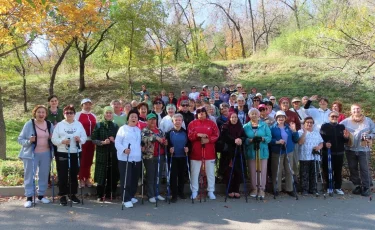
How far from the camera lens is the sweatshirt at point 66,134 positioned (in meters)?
5.91

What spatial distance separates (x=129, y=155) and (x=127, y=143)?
226mm

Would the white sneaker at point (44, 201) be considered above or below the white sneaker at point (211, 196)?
above

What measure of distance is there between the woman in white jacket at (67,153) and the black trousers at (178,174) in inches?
70.9

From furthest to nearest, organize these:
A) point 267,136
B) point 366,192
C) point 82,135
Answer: point 366,192
point 267,136
point 82,135

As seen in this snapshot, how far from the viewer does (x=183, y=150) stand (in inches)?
254

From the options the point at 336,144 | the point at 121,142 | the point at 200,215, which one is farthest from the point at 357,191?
the point at 121,142

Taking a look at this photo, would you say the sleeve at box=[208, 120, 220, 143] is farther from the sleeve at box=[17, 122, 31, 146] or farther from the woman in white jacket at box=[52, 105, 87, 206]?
the sleeve at box=[17, 122, 31, 146]

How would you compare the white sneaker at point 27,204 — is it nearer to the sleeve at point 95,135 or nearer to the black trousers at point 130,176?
the sleeve at point 95,135

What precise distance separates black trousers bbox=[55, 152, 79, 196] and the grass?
10571 mm

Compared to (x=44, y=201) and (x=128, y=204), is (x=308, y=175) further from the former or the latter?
(x=44, y=201)

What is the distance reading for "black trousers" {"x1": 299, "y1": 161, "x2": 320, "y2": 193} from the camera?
695 centimetres

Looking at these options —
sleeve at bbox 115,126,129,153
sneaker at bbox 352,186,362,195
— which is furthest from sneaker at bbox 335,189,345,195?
sleeve at bbox 115,126,129,153

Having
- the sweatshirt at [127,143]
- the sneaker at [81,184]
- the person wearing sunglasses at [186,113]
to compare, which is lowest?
the sneaker at [81,184]

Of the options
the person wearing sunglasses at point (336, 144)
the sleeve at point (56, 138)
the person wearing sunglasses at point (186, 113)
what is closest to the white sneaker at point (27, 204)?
the sleeve at point (56, 138)
